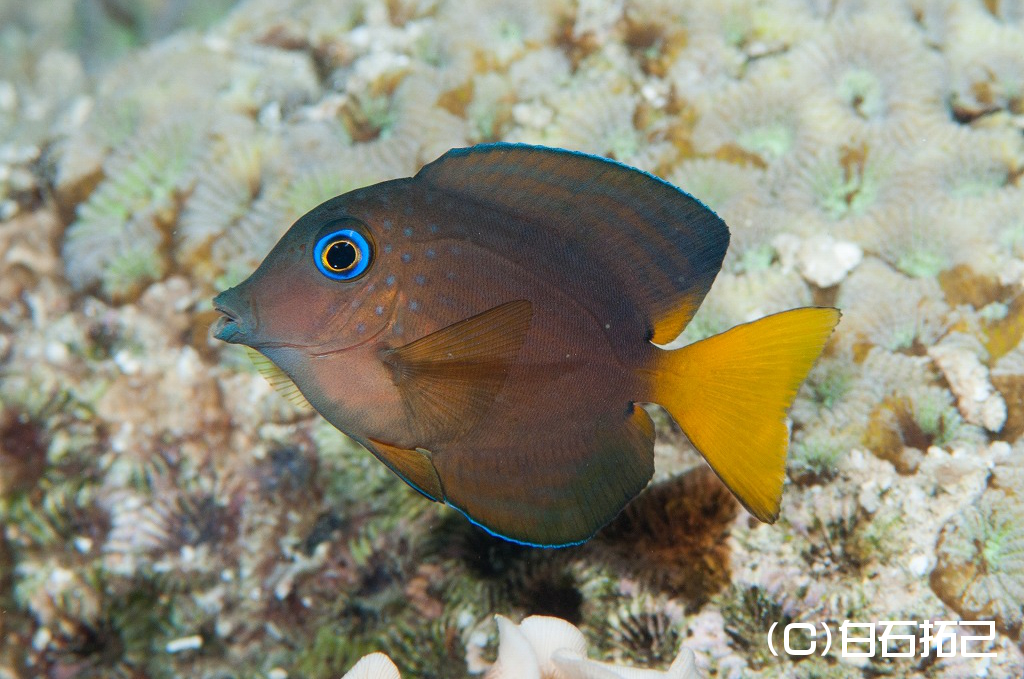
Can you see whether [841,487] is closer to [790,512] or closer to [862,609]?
[790,512]

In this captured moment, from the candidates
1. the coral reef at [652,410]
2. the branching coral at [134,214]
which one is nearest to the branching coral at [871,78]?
the coral reef at [652,410]

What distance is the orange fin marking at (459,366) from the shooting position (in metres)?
1.54

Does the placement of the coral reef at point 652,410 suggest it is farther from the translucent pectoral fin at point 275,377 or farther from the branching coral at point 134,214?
the translucent pectoral fin at point 275,377

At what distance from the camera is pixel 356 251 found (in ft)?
5.37

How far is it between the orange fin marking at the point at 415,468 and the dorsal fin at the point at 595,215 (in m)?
0.55

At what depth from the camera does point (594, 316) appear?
174cm

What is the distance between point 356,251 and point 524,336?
439 millimetres

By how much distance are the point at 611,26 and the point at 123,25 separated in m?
4.92

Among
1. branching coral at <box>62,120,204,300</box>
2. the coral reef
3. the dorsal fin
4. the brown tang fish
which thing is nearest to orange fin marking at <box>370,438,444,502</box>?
the brown tang fish

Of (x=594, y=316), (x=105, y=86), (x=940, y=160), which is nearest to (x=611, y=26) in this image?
(x=940, y=160)

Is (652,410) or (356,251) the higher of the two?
(356,251)

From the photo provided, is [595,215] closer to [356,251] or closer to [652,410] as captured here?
[356,251]

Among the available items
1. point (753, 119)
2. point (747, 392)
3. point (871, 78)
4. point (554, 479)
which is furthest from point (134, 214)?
point (871, 78)
